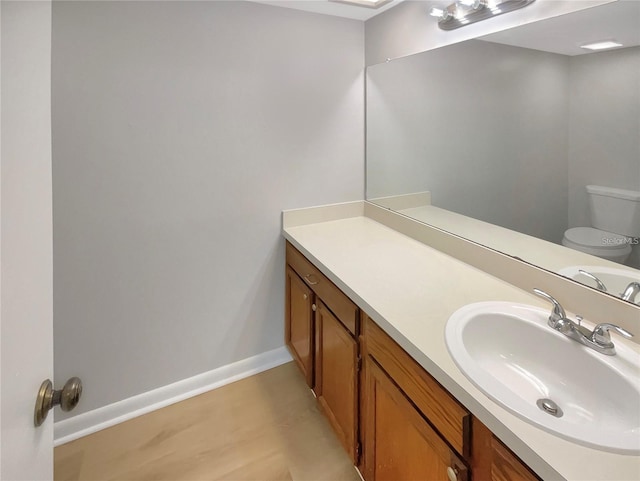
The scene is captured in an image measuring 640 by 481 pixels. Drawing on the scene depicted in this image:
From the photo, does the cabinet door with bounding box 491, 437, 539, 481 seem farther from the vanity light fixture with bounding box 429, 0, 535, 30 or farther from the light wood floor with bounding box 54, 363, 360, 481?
the vanity light fixture with bounding box 429, 0, 535, 30

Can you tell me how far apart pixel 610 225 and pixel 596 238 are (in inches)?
2.5

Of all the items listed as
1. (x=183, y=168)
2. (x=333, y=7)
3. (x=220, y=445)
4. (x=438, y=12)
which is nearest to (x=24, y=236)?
(x=183, y=168)

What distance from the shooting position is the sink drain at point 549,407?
3.08 feet

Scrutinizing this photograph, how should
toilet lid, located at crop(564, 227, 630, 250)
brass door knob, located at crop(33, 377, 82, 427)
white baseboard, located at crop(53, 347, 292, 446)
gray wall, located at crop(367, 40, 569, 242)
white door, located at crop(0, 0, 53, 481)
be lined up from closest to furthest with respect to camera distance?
white door, located at crop(0, 0, 53, 481) → brass door knob, located at crop(33, 377, 82, 427) → toilet lid, located at crop(564, 227, 630, 250) → gray wall, located at crop(367, 40, 569, 242) → white baseboard, located at crop(53, 347, 292, 446)

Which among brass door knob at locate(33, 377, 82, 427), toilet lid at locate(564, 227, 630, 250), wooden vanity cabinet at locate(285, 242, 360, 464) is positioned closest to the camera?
brass door knob at locate(33, 377, 82, 427)

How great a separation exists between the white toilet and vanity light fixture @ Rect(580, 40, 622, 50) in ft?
1.35

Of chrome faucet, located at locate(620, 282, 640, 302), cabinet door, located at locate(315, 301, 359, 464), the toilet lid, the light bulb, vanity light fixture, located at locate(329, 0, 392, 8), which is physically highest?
vanity light fixture, located at locate(329, 0, 392, 8)

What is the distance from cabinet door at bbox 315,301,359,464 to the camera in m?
1.42

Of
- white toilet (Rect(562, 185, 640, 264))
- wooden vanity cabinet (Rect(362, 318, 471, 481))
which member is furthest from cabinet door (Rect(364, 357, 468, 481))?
white toilet (Rect(562, 185, 640, 264))

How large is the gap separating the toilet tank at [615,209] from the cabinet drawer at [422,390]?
76 centimetres

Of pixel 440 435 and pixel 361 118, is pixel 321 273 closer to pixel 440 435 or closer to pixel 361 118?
pixel 440 435

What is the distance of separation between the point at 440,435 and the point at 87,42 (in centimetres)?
192

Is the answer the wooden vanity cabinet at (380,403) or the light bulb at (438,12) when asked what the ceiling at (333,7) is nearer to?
the light bulb at (438,12)

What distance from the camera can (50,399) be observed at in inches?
26.8
